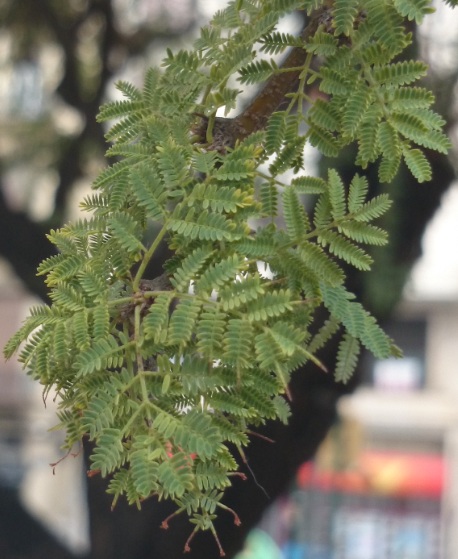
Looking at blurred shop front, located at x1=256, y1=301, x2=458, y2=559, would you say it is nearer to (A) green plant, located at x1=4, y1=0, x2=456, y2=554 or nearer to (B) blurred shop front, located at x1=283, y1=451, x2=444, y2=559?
(B) blurred shop front, located at x1=283, y1=451, x2=444, y2=559

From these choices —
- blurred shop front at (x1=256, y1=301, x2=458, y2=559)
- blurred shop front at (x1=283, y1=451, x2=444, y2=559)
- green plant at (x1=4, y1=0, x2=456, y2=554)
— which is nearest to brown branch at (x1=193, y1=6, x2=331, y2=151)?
green plant at (x1=4, y1=0, x2=456, y2=554)

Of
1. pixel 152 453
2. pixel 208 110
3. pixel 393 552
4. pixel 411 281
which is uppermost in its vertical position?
pixel 411 281

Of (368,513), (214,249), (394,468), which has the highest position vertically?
(214,249)

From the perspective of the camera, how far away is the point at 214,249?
0.34 meters

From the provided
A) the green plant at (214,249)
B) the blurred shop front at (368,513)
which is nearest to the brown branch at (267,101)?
the green plant at (214,249)

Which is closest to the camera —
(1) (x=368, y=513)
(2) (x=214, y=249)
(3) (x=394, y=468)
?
(2) (x=214, y=249)

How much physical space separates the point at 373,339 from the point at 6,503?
1.78m

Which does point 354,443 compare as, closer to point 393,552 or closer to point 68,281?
point 393,552

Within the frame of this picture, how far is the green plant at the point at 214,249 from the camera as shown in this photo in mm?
326

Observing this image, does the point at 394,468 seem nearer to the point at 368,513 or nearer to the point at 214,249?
the point at 368,513

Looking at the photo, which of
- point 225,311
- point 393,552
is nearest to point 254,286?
point 225,311

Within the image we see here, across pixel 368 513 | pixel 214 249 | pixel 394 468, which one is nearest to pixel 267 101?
pixel 214 249

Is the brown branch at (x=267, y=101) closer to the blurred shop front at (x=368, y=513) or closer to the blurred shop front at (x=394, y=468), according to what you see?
the blurred shop front at (x=394, y=468)

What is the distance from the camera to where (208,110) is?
41cm
